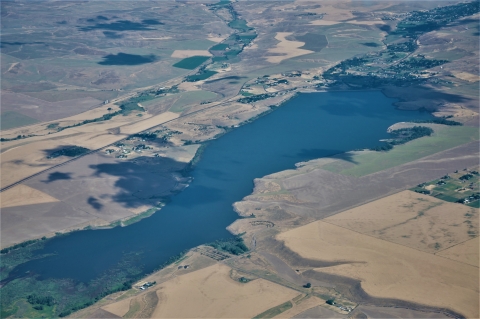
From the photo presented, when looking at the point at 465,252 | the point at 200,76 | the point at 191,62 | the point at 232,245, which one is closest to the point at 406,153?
the point at 465,252

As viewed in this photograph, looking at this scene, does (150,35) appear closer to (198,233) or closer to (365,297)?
(198,233)

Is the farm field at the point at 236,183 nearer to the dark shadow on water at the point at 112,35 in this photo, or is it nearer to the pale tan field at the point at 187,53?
the pale tan field at the point at 187,53

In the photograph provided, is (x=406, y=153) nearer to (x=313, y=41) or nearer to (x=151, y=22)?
(x=313, y=41)

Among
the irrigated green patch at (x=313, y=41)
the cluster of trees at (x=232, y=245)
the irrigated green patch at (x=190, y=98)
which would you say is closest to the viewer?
the cluster of trees at (x=232, y=245)

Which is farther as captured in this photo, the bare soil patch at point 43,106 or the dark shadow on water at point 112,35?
the dark shadow on water at point 112,35

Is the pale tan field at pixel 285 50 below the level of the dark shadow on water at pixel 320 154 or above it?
above

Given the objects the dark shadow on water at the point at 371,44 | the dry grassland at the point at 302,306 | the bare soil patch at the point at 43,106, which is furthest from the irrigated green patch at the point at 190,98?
the dry grassland at the point at 302,306
